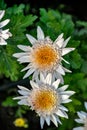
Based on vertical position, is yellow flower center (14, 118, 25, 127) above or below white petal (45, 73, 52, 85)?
below

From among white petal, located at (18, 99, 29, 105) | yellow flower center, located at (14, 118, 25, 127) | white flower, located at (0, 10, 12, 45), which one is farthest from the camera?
yellow flower center, located at (14, 118, 25, 127)

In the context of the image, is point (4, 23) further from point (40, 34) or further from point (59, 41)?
point (59, 41)

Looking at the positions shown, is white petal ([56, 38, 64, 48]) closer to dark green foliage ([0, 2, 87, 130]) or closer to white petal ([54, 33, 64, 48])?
white petal ([54, 33, 64, 48])

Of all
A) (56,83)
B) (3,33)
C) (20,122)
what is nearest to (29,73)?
(56,83)

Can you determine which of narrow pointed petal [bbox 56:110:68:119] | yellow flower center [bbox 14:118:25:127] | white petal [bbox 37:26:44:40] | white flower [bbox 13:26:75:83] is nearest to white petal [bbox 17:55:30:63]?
white flower [bbox 13:26:75:83]

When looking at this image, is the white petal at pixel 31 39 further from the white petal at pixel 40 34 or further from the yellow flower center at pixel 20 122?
the yellow flower center at pixel 20 122

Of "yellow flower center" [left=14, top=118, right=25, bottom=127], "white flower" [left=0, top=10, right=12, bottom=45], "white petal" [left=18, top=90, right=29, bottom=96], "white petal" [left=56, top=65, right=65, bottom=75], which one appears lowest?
"yellow flower center" [left=14, top=118, right=25, bottom=127]
